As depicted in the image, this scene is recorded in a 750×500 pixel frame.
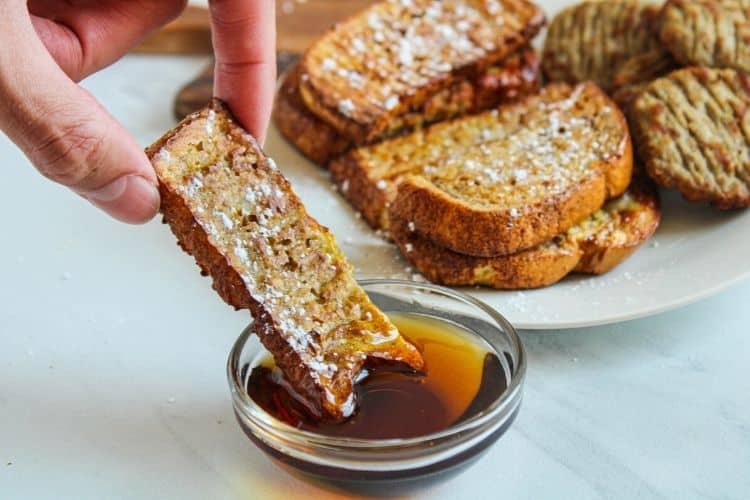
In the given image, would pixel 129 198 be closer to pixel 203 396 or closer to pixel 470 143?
pixel 203 396

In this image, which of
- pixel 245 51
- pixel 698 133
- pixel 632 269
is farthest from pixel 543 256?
pixel 245 51

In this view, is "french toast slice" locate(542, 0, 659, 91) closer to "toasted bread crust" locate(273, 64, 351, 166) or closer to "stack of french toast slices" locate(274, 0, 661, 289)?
"stack of french toast slices" locate(274, 0, 661, 289)

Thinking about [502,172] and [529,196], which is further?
[502,172]

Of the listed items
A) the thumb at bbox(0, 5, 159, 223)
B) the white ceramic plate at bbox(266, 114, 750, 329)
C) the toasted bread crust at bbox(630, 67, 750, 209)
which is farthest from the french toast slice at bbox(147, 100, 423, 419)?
the toasted bread crust at bbox(630, 67, 750, 209)

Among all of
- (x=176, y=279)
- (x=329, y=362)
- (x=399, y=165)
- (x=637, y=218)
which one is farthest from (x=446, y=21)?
(x=329, y=362)

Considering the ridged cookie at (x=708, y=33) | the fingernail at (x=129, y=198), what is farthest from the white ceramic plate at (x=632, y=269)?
the fingernail at (x=129, y=198)
